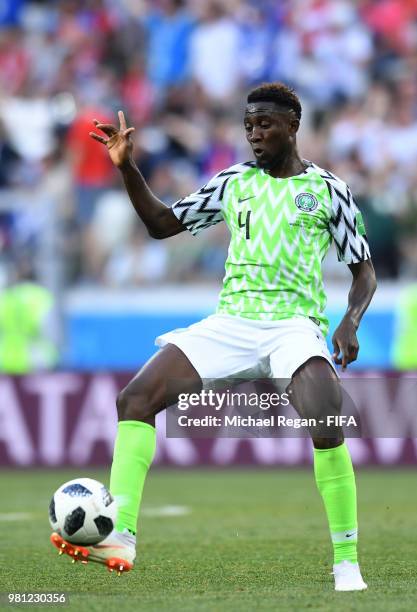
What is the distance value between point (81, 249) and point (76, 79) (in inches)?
143

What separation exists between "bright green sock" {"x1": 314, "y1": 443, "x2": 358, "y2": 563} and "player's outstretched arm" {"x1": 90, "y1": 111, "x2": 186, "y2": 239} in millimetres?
1296

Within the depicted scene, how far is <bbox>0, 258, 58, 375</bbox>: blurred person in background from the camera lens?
13.4 m

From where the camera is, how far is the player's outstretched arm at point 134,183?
5.98 m

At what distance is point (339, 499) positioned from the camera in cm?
564

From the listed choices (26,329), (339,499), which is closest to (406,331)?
(26,329)

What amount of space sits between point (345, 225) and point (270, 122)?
0.56 meters

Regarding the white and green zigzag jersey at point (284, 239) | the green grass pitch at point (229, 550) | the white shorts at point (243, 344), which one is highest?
the white and green zigzag jersey at point (284, 239)

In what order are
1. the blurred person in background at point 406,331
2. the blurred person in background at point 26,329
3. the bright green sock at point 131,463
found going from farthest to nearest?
the blurred person in background at point 26,329, the blurred person in background at point 406,331, the bright green sock at point 131,463

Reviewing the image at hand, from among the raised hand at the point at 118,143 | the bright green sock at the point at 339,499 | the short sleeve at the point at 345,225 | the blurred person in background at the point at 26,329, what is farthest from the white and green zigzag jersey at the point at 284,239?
the blurred person in background at the point at 26,329

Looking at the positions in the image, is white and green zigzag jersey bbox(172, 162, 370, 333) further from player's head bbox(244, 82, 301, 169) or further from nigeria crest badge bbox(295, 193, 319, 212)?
player's head bbox(244, 82, 301, 169)

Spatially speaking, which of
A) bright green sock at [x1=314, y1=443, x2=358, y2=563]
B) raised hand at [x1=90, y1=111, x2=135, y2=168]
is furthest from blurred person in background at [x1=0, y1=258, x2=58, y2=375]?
bright green sock at [x1=314, y1=443, x2=358, y2=563]

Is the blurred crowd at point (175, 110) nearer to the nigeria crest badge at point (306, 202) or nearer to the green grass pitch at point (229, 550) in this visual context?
the green grass pitch at point (229, 550)

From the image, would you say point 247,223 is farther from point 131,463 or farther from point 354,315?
point 131,463

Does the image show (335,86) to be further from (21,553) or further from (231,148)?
(21,553)
